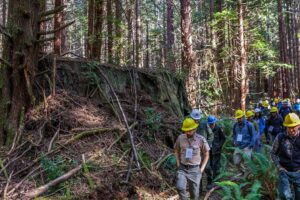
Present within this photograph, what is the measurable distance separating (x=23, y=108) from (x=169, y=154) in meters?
3.99

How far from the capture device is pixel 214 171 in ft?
30.9

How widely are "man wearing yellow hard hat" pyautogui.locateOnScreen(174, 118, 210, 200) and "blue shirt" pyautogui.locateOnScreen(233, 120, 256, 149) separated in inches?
124

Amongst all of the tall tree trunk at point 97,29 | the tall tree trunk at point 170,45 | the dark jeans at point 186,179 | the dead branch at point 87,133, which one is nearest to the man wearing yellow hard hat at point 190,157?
the dark jeans at point 186,179

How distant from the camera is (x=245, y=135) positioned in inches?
380

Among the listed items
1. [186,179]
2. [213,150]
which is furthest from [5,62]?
[213,150]

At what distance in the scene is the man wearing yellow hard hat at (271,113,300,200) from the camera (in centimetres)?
628

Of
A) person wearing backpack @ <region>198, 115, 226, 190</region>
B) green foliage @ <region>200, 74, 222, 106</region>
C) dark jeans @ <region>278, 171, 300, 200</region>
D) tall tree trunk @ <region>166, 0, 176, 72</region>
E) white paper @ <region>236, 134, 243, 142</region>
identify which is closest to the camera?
dark jeans @ <region>278, 171, 300, 200</region>

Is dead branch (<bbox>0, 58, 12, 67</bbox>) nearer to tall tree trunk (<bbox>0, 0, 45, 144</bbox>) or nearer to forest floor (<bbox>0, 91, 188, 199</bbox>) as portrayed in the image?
tall tree trunk (<bbox>0, 0, 45, 144</bbox>)

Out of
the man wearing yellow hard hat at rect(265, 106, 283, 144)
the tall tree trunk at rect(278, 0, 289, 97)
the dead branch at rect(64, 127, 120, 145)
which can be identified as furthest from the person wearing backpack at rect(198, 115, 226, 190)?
the tall tree trunk at rect(278, 0, 289, 97)

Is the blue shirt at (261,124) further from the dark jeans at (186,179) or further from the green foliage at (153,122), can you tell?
the dark jeans at (186,179)

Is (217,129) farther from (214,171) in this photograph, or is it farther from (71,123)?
(71,123)

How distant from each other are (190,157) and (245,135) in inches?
136

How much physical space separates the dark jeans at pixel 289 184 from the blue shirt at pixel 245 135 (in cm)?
297

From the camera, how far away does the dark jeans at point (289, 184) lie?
6424 mm
